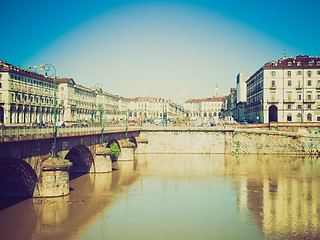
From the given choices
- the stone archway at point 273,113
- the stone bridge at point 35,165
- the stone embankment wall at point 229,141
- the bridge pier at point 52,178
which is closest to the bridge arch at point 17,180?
the stone bridge at point 35,165

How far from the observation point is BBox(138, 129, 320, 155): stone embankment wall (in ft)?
232

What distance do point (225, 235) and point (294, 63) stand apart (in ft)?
231

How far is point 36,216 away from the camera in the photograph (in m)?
26.7

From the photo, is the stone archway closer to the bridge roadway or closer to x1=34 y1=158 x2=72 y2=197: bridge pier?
the bridge roadway

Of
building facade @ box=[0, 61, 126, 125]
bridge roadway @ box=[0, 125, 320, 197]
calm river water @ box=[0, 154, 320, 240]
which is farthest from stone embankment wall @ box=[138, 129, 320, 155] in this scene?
calm river water @ box=[0, 154, 320, 240]

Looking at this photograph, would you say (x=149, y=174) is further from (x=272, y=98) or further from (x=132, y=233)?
(x=272, y=98)

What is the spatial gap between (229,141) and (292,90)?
23.2 meters

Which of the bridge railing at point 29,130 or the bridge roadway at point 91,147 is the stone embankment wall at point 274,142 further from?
the bridge railing at point 29,130

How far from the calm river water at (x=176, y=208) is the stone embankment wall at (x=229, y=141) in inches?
823

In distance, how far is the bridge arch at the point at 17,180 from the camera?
28.5m

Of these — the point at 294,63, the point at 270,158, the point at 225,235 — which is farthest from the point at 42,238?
the point at 294,63

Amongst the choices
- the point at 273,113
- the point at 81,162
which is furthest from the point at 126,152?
the point at 273,113

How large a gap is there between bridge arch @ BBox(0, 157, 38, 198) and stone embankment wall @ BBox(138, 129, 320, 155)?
152 ft

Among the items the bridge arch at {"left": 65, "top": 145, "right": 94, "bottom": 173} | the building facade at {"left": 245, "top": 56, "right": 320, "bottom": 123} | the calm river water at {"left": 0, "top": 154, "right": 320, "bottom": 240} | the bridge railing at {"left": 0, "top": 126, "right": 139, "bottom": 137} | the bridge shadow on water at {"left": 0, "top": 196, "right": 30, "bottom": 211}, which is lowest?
the calm river water at {"left": 0, "top": 154, "right": 320, "bottom": 240}
